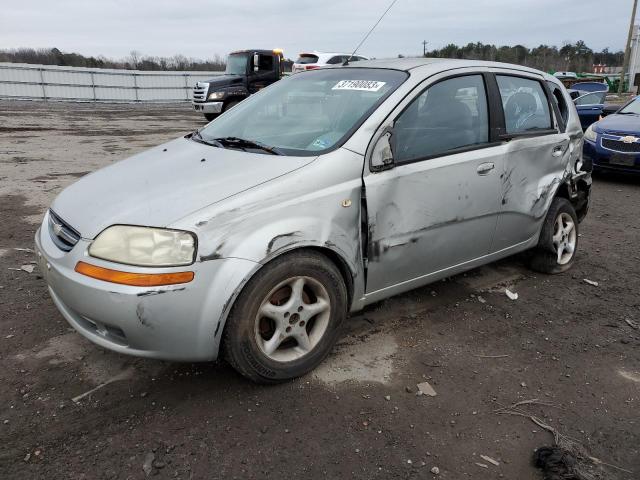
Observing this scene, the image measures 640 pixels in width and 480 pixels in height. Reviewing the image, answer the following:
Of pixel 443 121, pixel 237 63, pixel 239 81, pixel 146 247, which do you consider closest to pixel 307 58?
pixel 237 63

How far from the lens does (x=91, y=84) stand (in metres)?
23.8

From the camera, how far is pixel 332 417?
2508 millimetres

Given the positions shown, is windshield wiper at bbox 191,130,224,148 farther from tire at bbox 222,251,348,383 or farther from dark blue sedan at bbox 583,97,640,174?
dark blue sedan at bbox 583,97,640,174

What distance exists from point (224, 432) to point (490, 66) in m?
3.05

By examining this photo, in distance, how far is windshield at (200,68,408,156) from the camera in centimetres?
297

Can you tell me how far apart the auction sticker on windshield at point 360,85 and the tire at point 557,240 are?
1.96 metres

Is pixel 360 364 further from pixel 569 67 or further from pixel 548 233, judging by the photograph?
pixel 569 67

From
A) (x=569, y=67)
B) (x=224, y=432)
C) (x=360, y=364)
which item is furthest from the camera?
(x=569, y=67)

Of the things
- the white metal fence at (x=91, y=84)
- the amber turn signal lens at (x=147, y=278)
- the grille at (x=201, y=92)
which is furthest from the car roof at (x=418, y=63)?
the white metal fence at (x=91, y=84)

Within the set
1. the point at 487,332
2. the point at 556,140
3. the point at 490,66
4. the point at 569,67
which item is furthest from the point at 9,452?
the point at 569,67

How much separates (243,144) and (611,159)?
282 inches

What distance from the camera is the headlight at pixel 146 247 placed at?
231 centimetres

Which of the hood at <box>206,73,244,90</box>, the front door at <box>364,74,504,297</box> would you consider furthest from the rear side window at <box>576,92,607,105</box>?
the hood at <box>206,73,244,90</box>

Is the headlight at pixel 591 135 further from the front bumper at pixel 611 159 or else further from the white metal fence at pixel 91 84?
the white metal fence at pixel 91 84
